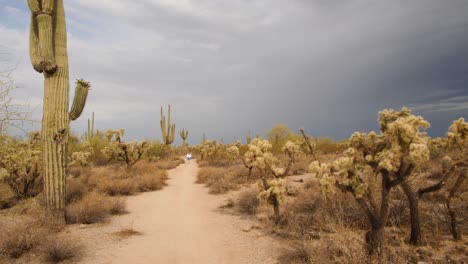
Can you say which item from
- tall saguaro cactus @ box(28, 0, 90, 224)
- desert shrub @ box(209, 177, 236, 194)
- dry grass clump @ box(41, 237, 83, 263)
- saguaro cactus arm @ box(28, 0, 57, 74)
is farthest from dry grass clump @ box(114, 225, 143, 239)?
desert shrub @ box(209, 177, 236, 194)

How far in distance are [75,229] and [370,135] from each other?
6506 mm

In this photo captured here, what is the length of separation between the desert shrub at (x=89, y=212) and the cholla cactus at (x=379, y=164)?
5.51m

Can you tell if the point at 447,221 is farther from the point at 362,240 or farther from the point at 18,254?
the point at 18,254

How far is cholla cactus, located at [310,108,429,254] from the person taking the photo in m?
3.91

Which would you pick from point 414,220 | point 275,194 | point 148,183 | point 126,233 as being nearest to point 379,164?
point 414,220

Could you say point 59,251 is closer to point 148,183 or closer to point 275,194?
point 275,194

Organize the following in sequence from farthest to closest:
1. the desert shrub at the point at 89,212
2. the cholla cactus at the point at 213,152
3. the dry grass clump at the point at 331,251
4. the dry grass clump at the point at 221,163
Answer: the cholla cactus at the point at 213,152 → the dry grass clump at the point at 221,163 → the desert shrub at the point at 89,212 → the dry grass clump at the point at 331,251

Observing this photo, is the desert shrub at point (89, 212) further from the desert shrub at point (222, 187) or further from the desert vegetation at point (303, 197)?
the desert shrub at point (222, 187)

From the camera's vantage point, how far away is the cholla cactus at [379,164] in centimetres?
391

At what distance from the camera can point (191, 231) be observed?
20.7ft

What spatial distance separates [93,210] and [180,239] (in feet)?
8.95

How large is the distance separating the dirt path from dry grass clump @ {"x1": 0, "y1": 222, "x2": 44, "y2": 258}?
895mm

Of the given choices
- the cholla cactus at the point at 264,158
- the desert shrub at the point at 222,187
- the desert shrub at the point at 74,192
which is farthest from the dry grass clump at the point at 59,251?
the desert shrub at the point at 222,187

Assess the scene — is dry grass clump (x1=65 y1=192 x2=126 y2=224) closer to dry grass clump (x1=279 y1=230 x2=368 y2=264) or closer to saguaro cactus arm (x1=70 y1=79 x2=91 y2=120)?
saguaro cactus arm (x1=70 y1=79 x2=91 y2=120)
